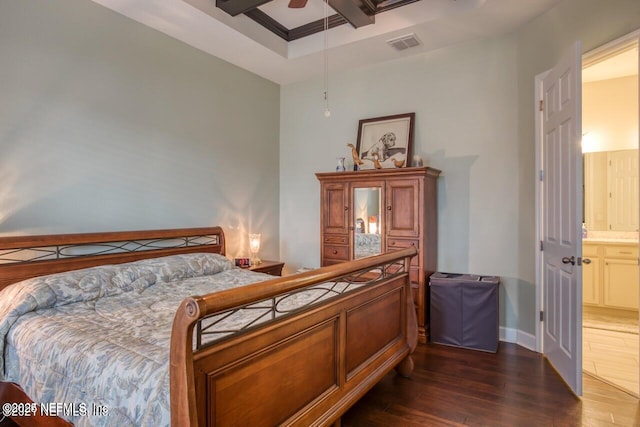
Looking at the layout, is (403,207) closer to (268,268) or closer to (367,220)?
(367,220)

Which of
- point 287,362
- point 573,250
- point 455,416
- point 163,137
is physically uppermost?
point 163,137

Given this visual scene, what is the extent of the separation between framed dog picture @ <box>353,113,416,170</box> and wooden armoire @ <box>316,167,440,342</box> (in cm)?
29

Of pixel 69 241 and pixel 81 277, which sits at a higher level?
pixel 69 241

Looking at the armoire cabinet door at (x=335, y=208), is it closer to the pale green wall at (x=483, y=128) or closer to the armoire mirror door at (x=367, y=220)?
the armoire mirror door at (x=367, y=220)

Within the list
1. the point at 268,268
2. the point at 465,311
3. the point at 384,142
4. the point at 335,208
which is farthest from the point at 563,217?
the point at 268,268

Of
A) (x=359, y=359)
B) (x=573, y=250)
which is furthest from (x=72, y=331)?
(x=573, y=250)

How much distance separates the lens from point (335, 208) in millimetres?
4289

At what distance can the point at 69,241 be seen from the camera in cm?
289

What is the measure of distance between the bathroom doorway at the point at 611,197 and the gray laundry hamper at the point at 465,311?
1.36m

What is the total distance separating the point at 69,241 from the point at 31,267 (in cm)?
30

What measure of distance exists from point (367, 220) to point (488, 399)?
6.72 ft

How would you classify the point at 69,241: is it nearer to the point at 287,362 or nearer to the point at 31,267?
the point at 31,267

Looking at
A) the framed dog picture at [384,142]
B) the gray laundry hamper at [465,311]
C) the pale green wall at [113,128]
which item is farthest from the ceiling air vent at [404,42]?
the gray laundry hamper at [465,311]

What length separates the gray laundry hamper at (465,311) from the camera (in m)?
3.45
